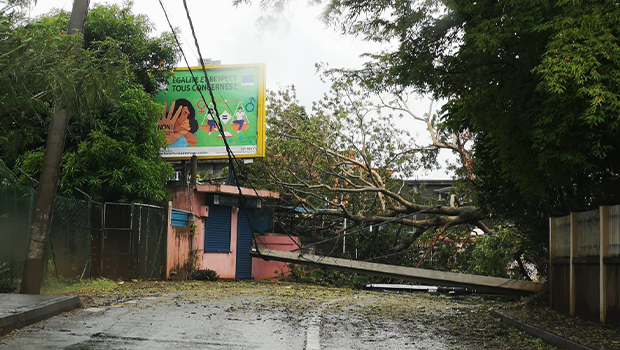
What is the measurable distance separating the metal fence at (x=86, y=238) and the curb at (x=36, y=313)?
2742 mm

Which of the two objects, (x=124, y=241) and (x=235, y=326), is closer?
(x=235, y=326)

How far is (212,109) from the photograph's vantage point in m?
28.4

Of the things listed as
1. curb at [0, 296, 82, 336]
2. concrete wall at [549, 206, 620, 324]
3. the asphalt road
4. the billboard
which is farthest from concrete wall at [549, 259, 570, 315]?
the billboard

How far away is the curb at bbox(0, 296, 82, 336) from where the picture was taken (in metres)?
9.23

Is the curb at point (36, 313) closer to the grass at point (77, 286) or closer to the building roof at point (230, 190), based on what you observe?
the grass at point (77, 286)

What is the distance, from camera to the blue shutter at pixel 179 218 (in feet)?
84.5

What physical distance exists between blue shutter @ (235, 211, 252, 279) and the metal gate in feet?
21.0

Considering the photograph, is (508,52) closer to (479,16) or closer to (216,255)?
(479,16)

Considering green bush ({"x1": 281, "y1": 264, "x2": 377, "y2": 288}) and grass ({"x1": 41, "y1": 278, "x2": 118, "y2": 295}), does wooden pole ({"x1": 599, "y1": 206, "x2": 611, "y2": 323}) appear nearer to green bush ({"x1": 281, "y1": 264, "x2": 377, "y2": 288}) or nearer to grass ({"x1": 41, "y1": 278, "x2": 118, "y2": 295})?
grass ({"x1": 41, "y1": 278, "x2": 118, "y2": 295})

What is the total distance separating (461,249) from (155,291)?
13.2 metres

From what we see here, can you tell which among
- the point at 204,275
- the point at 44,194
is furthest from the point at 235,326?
the point at 204,275

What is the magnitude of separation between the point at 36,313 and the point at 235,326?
298cm

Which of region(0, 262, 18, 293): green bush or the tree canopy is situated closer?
the tree canopy

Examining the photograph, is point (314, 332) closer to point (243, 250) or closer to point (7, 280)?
point (7, 280)
